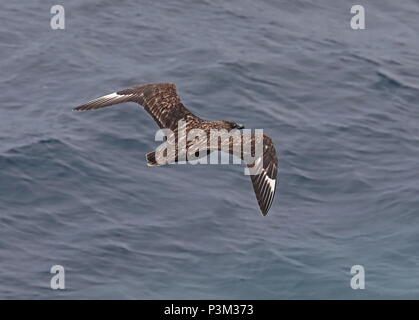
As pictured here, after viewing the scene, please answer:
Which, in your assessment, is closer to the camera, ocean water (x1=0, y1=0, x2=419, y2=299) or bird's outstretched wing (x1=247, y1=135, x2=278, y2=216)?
bird's outstretched wing (x1=247, y1=135, x2=278, y2=216)

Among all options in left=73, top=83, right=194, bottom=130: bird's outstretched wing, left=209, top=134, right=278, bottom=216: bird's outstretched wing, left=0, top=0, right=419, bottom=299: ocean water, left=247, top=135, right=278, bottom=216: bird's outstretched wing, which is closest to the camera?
left=209, top=134, right=278, bottom=216: bird's outstretched wing

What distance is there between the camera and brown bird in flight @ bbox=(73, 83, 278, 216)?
19.1 meters

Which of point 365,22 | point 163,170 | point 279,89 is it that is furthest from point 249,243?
point 365,22

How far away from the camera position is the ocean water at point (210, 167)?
21.8 meters

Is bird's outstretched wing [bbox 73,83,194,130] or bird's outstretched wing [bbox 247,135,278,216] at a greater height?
bird's outstretched wing [bbox 73,83,194,130]

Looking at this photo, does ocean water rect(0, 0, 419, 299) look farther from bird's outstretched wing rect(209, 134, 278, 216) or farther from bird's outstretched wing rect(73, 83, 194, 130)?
bird's outstretched wing rect(209, 134, 278, 216)

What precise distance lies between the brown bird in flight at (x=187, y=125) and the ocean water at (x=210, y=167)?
242cm

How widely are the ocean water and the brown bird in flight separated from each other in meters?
2.42

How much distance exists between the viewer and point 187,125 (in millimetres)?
20281

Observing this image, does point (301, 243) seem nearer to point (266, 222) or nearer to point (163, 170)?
point (266, 222)

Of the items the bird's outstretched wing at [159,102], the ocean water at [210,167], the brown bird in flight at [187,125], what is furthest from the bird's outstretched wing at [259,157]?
the ocean water at [210,167]

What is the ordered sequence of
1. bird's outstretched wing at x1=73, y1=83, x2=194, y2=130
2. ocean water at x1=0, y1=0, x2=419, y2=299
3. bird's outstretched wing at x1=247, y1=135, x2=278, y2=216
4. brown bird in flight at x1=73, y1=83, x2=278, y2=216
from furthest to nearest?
ocean water at x1=0, y1=0, x2=419, y2=299
bird's outstretched wing at x1=73, y1=83, x2=194, y2=130
bird's outstretched wing at x1=247, y1=135, x2=278, y2=216
brown bird in flight at x1=73, y1=83, x2=278, y2=216

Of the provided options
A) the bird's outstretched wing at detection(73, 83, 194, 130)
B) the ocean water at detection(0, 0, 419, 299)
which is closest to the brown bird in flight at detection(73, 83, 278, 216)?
the bird's outstretched wing at detection(73, 83, 194, 130)

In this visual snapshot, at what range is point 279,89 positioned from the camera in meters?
27.0
